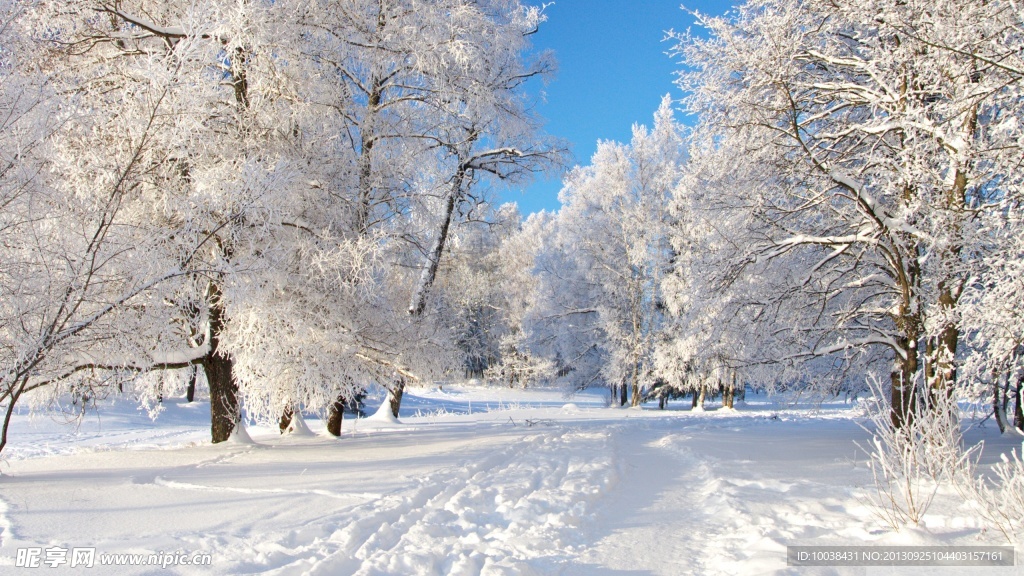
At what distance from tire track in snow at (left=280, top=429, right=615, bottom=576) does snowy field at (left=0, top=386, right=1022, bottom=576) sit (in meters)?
0.02

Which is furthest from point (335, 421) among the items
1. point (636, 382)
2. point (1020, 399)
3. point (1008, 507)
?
point (636, 382)

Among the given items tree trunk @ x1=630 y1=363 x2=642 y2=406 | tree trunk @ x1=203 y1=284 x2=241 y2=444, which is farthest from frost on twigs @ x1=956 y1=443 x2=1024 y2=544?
tree trunk @ x1=630 y1=363 x2=642 y2=406

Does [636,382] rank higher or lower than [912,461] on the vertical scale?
lower

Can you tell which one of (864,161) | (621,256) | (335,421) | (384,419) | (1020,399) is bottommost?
(384,419)

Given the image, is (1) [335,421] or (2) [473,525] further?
(1) [335,421]

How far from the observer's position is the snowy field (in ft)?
12.1

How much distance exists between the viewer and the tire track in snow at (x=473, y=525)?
11.6 ft

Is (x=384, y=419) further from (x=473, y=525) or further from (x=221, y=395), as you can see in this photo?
(x=473, y=525)

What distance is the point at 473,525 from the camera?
4.48 metres

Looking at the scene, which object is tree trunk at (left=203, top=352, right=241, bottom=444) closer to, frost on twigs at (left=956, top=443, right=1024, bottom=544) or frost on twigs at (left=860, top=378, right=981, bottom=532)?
frost on twigs at (left=860, top=378, right=981, bottom=532)

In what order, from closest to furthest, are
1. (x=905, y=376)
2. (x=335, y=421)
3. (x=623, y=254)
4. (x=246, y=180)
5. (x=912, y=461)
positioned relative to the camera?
(x=912, y=461) → (x=246, y=180) → (x=905, y=376) → (x=335, y=421) → (x=623, y=254)

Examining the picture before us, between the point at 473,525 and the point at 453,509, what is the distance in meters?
0.51

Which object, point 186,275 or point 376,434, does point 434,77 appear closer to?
point 186,275

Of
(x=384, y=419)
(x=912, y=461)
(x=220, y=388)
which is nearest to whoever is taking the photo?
(x=912, y=461)
